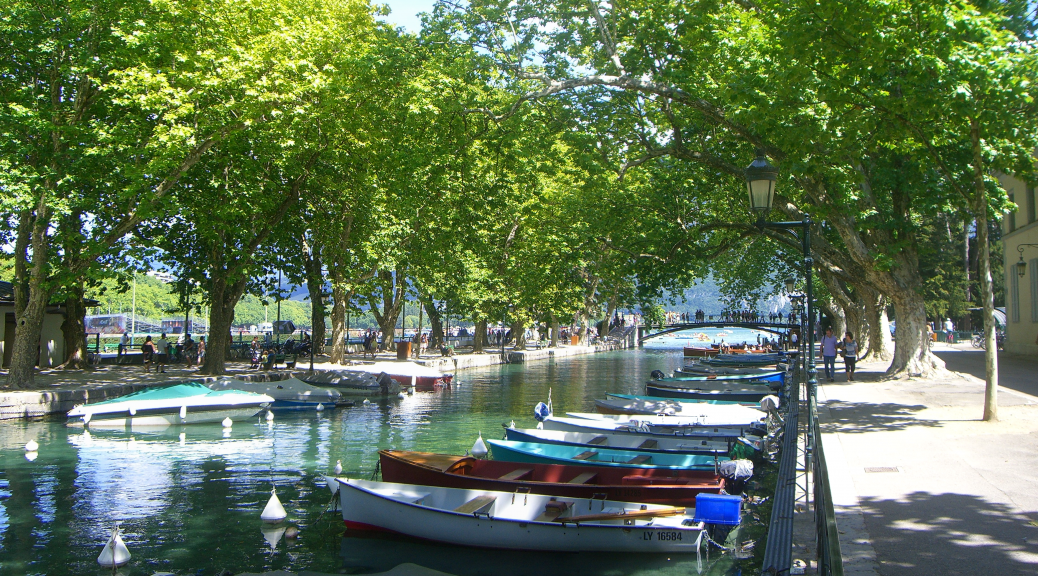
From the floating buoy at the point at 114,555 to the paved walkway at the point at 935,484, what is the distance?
8.38 metres

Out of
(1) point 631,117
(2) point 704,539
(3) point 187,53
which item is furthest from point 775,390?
(3) point 187,53

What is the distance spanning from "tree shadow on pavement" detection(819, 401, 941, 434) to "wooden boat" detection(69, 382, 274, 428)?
1596cm

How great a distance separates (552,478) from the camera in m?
11.8

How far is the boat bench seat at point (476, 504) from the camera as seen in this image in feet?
33.2

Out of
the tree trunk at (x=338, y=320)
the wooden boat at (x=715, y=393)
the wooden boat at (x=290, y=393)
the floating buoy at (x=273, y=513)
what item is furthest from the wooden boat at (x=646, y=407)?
the tree trunk at (x=338, y=320)

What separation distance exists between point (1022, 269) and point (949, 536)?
28.1 m

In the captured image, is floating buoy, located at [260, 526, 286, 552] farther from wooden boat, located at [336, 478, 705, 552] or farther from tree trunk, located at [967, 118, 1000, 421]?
tree trunk, located at [967, 118, 1000, 421]

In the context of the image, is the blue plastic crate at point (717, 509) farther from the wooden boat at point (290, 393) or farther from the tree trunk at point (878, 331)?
the tree trunk at point (878, 331)

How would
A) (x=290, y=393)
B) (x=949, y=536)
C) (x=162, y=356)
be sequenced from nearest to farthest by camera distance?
(x=949, y=536) → (x=290, y=393) → (x=162, y=356)

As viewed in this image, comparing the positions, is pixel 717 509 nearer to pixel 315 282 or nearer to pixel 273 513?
pixel 273 513

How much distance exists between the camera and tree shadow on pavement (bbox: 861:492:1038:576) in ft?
21.5

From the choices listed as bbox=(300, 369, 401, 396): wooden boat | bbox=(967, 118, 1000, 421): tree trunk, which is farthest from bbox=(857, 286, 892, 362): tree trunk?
bbox=(300, 369, 401, 396): wooden boat

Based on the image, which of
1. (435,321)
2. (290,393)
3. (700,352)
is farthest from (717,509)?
(700,352)

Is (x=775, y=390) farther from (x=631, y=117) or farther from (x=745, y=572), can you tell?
(x=745, y=572)
